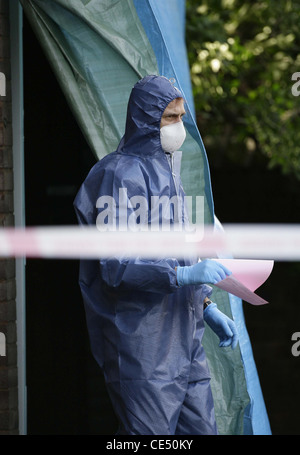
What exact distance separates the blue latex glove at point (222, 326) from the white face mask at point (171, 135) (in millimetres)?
685

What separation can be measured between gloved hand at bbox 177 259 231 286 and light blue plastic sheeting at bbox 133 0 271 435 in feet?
2.54

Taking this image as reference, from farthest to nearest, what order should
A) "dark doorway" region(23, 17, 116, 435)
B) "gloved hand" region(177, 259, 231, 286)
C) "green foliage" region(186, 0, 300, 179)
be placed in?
1. "green foliage" region(186, 0, 300, 179)
2. "dark doorway" region(23, 17, 116, 435)
3. "gloved hand" region(177, 259, 231, 286)

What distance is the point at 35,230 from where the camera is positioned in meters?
4.66

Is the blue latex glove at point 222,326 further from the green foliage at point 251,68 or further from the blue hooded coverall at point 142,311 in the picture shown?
the green foliage at point 251,68

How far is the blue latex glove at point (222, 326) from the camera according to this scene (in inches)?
138

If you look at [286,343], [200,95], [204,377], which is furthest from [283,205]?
[204,377]

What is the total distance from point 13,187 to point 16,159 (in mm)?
134

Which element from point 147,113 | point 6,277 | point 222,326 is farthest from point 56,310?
point 147,113

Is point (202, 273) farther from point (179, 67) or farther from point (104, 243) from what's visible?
point (179, 67)

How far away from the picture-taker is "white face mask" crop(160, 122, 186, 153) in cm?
332

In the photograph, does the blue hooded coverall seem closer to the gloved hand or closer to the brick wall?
the gloved hand

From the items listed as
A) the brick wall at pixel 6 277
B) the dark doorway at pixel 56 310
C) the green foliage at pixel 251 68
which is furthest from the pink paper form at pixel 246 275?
the green foliage at pixel 251 68

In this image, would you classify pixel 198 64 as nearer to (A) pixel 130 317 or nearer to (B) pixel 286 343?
(B) pixel 286 343

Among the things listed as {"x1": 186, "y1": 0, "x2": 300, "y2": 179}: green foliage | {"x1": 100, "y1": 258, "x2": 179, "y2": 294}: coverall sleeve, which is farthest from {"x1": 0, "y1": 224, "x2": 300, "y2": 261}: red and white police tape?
{"x1": 186, "y1": 0, "x2": 300, "y2": 179}: green foliage
